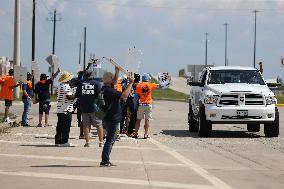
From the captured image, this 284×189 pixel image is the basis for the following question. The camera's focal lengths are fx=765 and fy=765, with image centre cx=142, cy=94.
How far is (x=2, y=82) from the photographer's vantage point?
24.3 meters

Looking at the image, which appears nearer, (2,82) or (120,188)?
(120,188)

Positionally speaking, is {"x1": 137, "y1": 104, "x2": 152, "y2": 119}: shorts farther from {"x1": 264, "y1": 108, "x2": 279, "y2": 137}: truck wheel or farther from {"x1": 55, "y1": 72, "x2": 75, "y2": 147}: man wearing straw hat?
{"x1": 264, "y1": 108, "x2": 279, "y2": 137}: truck wheel

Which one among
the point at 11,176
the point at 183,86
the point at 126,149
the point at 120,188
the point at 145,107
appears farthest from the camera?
the point at 183,86

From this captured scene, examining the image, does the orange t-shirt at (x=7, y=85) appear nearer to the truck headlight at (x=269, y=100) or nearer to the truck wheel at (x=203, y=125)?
the truck wheel at (x=203, y=125)

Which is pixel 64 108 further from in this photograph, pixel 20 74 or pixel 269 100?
pixel 20 74

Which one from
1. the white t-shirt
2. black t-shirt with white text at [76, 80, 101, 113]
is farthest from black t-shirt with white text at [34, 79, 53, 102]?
black t-shirt with white text at [76, 80, 101, 113]

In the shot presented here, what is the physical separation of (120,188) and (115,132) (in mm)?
2812

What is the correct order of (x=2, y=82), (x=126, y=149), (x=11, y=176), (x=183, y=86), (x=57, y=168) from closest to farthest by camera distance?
1. (x=11, y=176)
2. (x=57, y=168)
3. (x=126, y=149)
4. (x=2, y=82)
5. (x=183, y=86)

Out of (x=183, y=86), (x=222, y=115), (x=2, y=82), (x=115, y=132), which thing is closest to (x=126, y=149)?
(x=115, y=132)

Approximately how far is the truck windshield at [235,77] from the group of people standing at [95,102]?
8.16 ft

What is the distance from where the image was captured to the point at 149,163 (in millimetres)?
13352

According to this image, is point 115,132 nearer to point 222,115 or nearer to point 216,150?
point 216,150

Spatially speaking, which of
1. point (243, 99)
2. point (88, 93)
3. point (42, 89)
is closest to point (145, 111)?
point (243, 99)

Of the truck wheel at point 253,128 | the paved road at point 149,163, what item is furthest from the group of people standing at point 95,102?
the truck wheel at point 253,128
